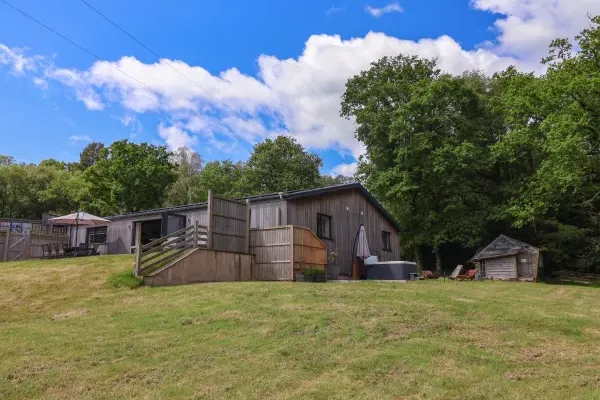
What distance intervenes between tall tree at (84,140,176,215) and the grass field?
31383 millimetres

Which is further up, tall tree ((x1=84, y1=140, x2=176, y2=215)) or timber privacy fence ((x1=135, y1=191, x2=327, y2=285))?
tall tree ((x1=84, y1=140, x2=176, y2=215))

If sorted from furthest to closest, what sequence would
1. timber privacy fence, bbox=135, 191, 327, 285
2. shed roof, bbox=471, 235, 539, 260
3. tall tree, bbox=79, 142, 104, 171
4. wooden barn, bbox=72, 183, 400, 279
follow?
tall tree, bbox=79, 142, 104, 171 → shed roof, bbox=471, 235, 539, 260 → wooden barn, bbox=72, 183, 400, 279 → timber privacy fence, bbox=135, 191, 327, 285

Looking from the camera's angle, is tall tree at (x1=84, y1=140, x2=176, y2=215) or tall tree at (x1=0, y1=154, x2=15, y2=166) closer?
tall tree at (x1=84, y1=140, x2=176, y2=215)

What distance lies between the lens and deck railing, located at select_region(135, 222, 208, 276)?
15398 mm

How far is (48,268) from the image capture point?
17547 millimetres

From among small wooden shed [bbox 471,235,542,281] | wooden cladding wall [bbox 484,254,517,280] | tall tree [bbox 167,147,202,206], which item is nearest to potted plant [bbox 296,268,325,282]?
small wooden shed [bbox 471,235,542,281]

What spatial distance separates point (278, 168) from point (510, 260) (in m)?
26.4

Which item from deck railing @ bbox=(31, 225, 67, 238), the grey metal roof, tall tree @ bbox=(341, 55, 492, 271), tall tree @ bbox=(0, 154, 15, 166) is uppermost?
tall tree @ bbox=(0, 154, 15, 166)

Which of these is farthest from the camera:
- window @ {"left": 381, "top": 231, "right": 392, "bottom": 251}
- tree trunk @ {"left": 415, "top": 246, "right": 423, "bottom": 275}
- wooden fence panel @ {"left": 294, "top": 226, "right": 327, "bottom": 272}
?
tree trunk @ {"left": 415, "top": 246, "right": 423, "bottom": 275}

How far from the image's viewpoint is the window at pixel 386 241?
2788 centimetres

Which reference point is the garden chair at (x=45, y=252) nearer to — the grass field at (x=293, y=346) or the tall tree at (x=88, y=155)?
the grass field at (x=293, y=346)

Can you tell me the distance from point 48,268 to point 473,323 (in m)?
15.2

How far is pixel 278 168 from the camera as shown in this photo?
48.1m

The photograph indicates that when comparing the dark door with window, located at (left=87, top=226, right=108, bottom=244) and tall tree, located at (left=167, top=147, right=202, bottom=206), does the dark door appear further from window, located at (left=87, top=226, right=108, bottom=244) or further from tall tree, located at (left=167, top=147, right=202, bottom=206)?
tall tree, located at (left=167, top=147, right=202, bottom=206)
